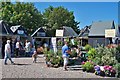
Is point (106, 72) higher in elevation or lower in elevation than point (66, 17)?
lower

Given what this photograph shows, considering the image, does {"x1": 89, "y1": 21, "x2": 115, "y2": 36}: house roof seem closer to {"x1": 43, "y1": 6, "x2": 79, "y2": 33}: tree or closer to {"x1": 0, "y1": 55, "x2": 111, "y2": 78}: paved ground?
{"x1": 43, "y1": 6, "x2": 79, "y2": 33}: tree

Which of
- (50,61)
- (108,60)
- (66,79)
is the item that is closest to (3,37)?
(50,61)

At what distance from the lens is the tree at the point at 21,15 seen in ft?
173

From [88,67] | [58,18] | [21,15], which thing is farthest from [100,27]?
[88,67]

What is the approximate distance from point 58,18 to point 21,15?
16597 millimetres

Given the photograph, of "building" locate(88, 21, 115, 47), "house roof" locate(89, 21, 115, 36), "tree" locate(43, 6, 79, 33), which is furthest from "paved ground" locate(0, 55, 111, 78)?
"tree" locate(43, 6, 79, 33)

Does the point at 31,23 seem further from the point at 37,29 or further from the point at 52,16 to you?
the point at 52,16

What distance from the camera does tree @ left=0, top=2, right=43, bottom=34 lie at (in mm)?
52656

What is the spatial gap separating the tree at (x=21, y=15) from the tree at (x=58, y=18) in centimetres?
829

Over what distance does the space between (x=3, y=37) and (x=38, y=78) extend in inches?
1033

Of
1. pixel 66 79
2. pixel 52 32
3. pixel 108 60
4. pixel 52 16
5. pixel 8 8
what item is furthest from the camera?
pixel 52 16

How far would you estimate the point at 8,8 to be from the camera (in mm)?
53719

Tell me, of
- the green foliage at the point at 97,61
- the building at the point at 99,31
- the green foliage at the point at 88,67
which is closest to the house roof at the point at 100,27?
the building at the point at 99,31

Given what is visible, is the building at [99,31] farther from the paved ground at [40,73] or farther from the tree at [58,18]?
the paved ground at [40,73]
